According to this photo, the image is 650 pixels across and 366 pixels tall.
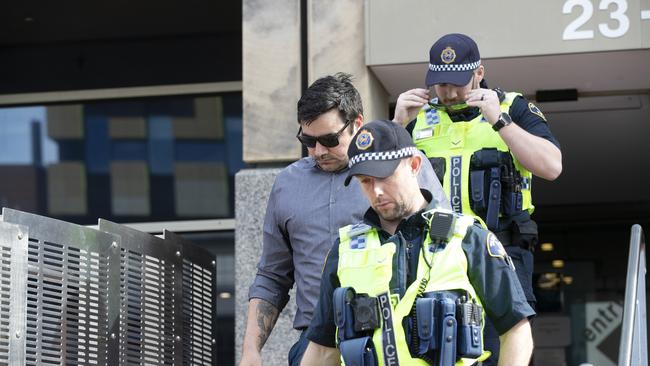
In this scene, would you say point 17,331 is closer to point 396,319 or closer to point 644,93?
point 396,319

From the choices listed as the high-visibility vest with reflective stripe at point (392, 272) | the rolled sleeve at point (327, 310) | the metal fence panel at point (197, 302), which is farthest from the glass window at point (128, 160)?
the high-visibility vest with reflective stripe at point (392, 272)

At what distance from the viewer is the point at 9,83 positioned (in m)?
12.6

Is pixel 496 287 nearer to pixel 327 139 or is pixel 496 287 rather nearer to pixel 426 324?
pixel 426 324

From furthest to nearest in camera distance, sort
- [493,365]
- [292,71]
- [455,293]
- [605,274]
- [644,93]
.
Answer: [605,274] → [644,93] → [292,71] → [493,365] → [455,293]

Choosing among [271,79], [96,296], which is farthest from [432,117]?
[271,79]

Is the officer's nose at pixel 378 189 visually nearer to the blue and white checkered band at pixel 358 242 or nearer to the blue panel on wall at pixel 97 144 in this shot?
the blue and white checkered band at pixel 358 242

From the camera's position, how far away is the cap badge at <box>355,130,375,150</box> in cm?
527

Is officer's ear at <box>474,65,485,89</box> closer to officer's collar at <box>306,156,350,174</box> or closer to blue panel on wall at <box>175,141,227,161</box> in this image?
officer's collar at <box>306,156,350,174</box>

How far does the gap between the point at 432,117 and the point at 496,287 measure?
2268 mm

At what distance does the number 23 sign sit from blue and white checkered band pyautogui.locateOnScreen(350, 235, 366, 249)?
4092mm

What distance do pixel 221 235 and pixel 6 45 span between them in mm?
2544

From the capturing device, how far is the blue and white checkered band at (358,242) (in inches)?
208

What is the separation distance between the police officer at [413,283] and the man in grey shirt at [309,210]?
0.95m

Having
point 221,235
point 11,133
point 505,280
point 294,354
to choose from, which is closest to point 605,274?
point 221,235
